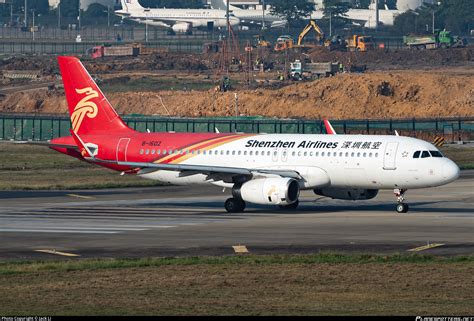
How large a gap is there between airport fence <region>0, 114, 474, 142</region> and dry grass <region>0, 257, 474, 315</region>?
7426 centimetres

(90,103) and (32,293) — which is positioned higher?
(90,103)

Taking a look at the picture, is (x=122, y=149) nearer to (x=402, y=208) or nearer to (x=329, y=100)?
(x=402, y=208)

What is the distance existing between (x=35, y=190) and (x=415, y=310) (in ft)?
156

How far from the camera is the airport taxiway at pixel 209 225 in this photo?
4825 centimetres

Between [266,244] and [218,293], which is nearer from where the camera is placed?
[218,293]

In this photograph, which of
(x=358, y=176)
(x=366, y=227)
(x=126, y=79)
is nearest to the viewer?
(x=366, y=227)

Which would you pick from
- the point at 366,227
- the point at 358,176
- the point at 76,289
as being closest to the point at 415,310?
A: the point at 76,289

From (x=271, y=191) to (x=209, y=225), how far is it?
4.92m

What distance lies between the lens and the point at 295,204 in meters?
64.1

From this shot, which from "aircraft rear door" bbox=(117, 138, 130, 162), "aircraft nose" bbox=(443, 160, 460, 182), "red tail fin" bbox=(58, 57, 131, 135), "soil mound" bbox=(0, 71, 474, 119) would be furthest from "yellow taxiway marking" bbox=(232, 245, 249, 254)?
"soil mound" bbox=(0, 71, 474, 119)

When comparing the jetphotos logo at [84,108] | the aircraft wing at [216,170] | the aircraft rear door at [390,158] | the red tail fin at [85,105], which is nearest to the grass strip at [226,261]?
the aircraft rear door at [390,158]

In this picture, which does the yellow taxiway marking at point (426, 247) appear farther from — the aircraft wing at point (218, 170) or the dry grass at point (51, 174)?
the dry grass at point (51, 174)

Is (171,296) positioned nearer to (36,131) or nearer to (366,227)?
(366,227)

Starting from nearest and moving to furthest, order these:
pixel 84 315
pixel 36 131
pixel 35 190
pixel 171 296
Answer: pixel 84 315 → pixel 171 296 → pixel 35 190 → pixel 36 131
